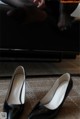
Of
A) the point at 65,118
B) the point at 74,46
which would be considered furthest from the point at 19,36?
the point at 65,118

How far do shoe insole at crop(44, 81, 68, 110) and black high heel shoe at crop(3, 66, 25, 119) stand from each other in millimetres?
120

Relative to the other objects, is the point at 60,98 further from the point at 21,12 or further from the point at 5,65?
the point at 5,65

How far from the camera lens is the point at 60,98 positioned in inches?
37.2

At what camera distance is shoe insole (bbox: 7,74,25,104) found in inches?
36.3

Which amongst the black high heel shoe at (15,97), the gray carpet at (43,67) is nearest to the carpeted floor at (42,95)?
the black high heel shoe at (15,97)

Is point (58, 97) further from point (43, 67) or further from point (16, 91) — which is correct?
point (43, 67)

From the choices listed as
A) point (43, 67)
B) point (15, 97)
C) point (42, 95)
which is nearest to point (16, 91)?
point (15, 97)

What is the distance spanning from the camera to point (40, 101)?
36.9 inches

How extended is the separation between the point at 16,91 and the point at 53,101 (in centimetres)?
19

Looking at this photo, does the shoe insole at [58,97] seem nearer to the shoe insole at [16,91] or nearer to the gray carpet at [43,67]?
the shoe insole at [16,91]

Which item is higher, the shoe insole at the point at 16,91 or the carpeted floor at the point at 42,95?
the shoe insole at the point at 16,91

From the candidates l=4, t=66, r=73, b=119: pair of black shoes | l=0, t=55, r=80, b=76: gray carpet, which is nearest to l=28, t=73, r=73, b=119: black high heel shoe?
l=4, t=66, r=73, b=119: pair of black shoes

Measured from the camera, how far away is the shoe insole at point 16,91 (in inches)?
36.3

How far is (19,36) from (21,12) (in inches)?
6.0
